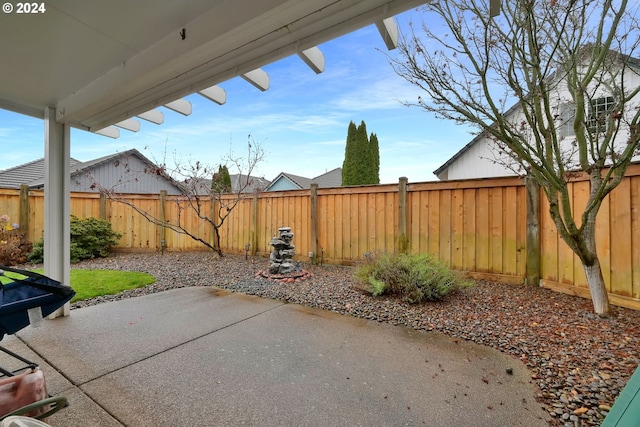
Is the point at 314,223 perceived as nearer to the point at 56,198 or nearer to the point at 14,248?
the point at 56,198

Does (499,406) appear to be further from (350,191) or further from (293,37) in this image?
(350,191)

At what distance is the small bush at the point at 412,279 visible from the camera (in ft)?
12.0

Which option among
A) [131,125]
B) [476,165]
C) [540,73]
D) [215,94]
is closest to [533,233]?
[540,73]

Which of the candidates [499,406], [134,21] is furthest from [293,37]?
[499,406]

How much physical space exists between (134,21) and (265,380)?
265 centimetres

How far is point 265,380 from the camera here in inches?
80.1

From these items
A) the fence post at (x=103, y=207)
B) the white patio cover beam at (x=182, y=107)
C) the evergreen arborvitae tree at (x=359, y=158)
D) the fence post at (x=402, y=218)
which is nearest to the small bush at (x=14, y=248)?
→ the fence post at (x=103, y=207)

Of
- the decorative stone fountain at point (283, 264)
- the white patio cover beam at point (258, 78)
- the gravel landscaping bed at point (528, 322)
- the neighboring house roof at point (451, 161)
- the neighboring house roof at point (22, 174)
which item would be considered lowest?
the gravel landscaping bed at point (528, 322)

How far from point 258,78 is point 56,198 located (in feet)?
8.58

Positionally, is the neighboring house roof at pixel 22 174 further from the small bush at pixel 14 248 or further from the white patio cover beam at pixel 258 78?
the white patio cover beam at pixel 258 78

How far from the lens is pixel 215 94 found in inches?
115

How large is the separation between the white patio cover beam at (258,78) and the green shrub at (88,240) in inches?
262

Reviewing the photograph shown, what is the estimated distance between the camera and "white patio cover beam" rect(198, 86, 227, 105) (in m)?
2.82

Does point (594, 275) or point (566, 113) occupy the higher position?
point (566, 113)
